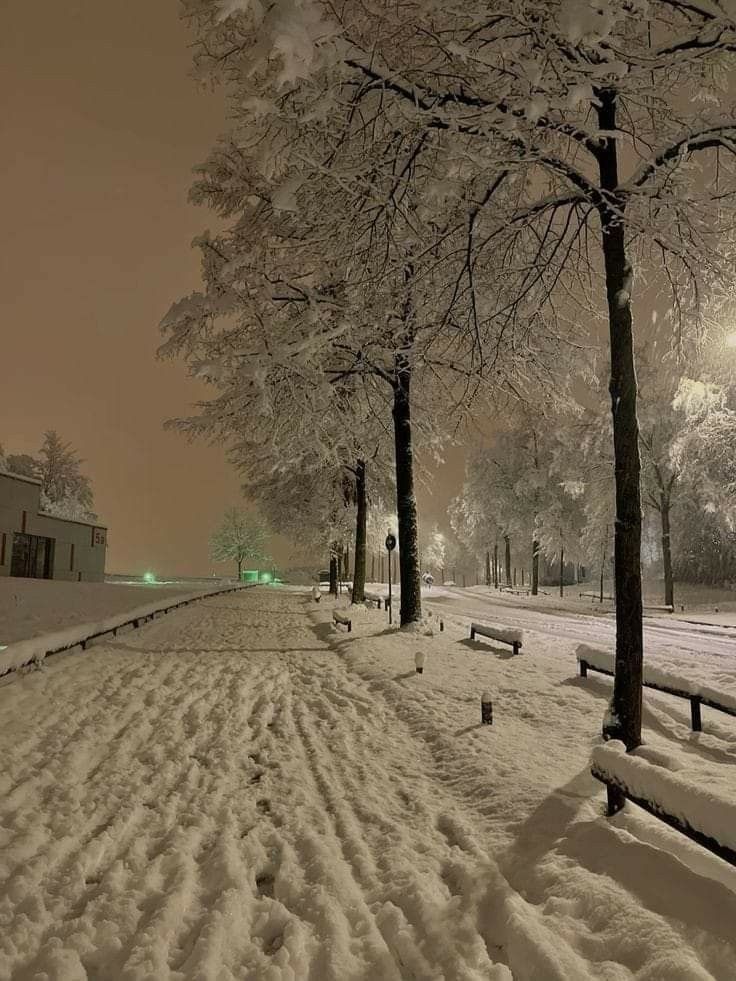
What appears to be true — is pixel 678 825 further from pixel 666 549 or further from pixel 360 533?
pixel 666 549

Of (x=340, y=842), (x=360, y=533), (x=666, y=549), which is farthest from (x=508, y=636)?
(x=666, y=549)

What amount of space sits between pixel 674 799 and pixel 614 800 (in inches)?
41.4

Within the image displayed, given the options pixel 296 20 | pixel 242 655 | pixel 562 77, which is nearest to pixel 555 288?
pixel 562 77

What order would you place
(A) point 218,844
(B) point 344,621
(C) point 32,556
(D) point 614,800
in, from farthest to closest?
(C) point 32,556, (B) point 344,621, (D) point 614,800, (A) point 218,844

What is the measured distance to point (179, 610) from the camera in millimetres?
23781

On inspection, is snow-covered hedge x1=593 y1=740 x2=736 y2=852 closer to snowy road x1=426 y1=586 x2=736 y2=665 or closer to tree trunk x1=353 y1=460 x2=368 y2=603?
snowy road x1=426 y1=586 x2=736 y2=665

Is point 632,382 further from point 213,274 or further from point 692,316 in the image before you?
point 213,274

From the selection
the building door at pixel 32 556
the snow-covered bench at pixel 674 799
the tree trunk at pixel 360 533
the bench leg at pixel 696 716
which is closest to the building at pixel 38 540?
the building door at pixel 32 556

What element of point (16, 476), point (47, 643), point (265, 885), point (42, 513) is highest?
point (16, 476)

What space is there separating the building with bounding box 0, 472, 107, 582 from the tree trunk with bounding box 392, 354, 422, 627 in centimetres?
2610

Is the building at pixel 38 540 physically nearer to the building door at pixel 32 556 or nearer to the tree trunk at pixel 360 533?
the building door at pixel 32 556

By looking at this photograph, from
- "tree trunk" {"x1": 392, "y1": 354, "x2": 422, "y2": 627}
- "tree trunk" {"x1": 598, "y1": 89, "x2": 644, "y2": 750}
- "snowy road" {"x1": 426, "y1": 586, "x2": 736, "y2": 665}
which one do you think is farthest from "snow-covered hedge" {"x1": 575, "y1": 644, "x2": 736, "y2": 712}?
"tree trunk" {"x1": 392, "y1": 354, "x2": 422, "y2": 627}

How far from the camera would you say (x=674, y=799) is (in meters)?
3.72

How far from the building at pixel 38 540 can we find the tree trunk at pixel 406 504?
26102 mm
